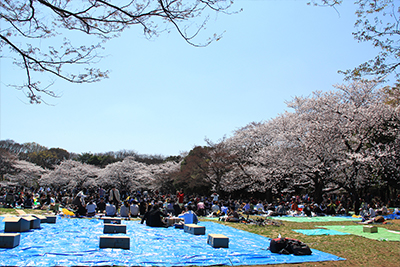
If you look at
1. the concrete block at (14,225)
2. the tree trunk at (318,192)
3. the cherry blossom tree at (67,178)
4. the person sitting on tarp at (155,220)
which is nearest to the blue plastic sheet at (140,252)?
the concrete block at (14,225)

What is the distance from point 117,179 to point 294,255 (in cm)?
3243

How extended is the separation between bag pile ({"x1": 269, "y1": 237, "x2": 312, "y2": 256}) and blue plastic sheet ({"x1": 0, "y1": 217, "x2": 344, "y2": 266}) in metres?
0.15

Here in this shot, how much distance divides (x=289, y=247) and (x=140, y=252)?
11.2 ft

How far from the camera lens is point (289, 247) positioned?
664cm

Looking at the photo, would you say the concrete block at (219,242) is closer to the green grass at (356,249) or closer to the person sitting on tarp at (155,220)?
the green grass at (356,249)

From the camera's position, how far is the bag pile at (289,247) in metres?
6.51

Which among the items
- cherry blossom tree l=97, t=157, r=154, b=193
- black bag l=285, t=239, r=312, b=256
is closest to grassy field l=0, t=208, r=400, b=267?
black bag l=285, t=239, r=312, b=256

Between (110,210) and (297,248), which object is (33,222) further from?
(297,248)

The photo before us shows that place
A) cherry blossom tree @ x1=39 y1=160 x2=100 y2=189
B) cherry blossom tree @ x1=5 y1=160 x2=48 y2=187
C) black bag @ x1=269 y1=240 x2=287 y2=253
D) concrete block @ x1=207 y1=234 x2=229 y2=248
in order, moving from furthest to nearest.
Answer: cherry blossom tree @ x1=5 y1=160 x2=48 y2=187 → cherry blossom tree @ x1=39 y1=160 x2=100 y2=189 → concrete block @ x1=207 y1=234 x2=229 y2=248 → black bag @ x1=269 y1=240 x2=287 y2=253

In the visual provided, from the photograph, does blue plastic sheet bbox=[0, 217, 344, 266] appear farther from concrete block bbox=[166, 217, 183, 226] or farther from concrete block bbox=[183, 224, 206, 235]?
concrete block bbox=[166, 217, 183, 226]

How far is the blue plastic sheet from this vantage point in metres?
5.37

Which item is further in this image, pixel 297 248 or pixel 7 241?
pixel 297 248

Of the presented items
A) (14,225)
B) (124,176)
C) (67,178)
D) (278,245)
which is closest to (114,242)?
(14,225)

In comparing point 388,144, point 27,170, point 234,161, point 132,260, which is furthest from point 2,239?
point 27,170
